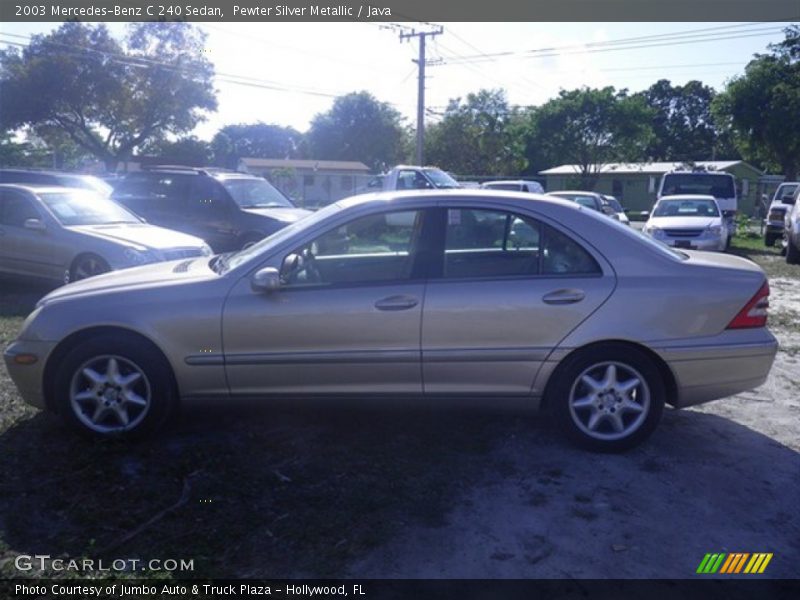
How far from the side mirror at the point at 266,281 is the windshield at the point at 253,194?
27.0 feet

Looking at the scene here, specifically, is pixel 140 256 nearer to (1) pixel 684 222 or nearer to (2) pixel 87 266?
(2) pixel 87 266

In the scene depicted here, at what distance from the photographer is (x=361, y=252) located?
512 cm

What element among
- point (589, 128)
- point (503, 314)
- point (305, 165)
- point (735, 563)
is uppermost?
point (589, 128)

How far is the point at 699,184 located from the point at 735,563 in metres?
20.3

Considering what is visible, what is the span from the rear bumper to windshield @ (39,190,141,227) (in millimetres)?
7923

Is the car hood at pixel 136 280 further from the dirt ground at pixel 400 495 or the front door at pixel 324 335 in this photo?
the dirt ground at pixel 400 495

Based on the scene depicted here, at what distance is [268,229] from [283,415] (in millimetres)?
7188

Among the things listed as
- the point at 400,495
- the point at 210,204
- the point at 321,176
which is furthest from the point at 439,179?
the point at 321,176

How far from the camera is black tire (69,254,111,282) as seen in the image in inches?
363

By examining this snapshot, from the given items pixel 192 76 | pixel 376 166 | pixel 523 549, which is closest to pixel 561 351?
pixel 523 549

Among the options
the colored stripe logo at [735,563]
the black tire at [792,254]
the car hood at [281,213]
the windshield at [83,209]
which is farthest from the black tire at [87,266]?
the black tire at [792,254]

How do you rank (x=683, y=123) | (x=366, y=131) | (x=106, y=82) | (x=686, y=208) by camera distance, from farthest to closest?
(x=683, y=123) < (x=366, y=131) < (x=106, y=82) < (x=686, y=208)

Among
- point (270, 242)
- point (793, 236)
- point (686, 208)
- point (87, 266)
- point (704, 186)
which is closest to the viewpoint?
point (270, 242)

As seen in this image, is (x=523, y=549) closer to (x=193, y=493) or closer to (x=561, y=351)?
(x=561, y=351)
